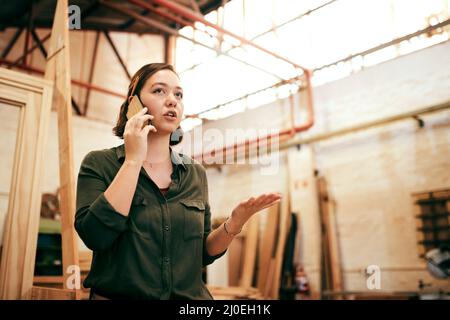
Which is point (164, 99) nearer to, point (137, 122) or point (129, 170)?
point (137, 122)

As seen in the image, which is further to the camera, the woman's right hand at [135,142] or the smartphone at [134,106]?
the smartphone at [134,106]

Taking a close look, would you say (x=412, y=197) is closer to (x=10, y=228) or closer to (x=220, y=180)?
(x=220, y=180)

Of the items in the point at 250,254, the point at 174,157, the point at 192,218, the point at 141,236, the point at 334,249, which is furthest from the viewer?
the point at 250,254

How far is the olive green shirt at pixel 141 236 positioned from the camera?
106cm

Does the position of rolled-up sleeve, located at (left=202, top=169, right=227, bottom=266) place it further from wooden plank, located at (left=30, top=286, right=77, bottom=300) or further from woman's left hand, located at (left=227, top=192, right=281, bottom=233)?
wooden plank, located at (left=30, top=286, right=77, bottom=300)

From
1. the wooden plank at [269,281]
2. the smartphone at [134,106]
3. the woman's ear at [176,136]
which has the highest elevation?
the smartphone at [134,106]

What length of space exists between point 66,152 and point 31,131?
0.97 feet

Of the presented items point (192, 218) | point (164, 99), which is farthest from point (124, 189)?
point (164, 99)

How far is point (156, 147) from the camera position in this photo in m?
1.32

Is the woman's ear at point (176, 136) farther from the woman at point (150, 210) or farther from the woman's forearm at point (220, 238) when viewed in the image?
the woman's forearm at point (220, 238)

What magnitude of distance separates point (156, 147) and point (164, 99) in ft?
0.54

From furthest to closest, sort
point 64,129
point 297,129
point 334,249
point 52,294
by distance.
Answer: 1. point 297,129
2. point 334,249
3. point 64,129
4. point 52,294

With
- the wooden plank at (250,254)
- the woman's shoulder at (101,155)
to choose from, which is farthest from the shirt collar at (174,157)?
the wooden plank at (250,254)
